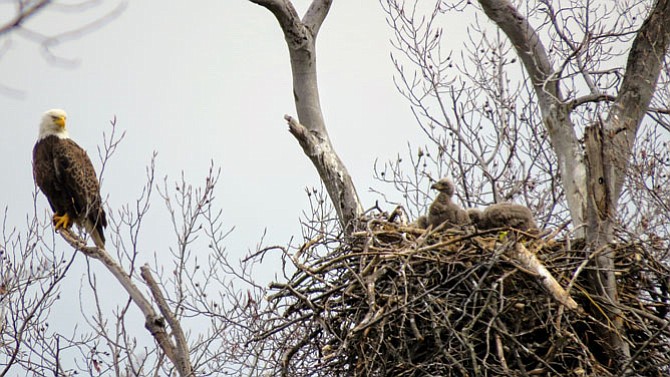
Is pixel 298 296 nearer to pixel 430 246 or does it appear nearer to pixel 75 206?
pixel 430 246

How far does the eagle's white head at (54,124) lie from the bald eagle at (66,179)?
0.04ft

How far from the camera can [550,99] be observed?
7.72 m

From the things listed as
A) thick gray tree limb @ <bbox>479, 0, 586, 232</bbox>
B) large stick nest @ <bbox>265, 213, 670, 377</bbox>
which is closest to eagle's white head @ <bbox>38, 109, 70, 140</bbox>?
thick gray tree limb @ <bbox>479, 0, 586, 232</bbox>

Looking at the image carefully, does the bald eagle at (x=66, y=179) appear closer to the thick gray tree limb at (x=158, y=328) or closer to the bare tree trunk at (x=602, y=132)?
Result: the thick gray tree limb at (x=158, y=328)

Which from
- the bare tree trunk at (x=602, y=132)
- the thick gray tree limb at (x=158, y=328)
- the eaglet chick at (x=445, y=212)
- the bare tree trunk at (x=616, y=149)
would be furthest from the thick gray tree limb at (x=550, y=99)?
the thick gray tree limb at (x=158, y=328)

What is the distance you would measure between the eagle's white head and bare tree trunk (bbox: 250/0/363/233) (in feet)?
13.5

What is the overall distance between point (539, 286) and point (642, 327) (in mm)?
717

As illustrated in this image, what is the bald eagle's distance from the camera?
420 inches

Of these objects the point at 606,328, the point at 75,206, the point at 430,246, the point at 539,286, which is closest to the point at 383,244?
the point at 430,246

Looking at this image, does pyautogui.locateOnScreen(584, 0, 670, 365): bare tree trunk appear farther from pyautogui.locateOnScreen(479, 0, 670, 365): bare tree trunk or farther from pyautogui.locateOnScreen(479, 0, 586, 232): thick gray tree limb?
pyautogui.locateOnScreen(479, 0, 586, 232): thick gray tree limb

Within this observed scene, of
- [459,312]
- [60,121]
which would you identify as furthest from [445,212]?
[60,121]

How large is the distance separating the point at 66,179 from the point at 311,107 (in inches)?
156

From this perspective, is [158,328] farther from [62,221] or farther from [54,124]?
[54,124]

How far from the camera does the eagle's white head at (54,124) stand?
36.3 feet
